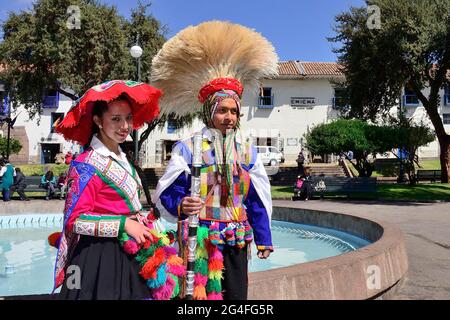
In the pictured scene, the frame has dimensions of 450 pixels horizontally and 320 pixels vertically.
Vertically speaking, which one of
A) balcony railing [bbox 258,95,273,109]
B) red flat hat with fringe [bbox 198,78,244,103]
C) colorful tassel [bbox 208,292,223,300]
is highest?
balcony railing [bbox 258,95,273,109]

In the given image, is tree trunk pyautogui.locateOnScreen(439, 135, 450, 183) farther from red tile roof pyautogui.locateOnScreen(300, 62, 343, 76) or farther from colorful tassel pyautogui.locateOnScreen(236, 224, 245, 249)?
colorful tassel pyautogui.locateOnScreen(236, 224, 245, 249)

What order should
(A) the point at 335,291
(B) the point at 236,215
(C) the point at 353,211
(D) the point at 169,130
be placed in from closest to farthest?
(B) the point at 236,215 → (A) the point at 335,291 → (C) the point at 353,211 → (D) the point at 169,130

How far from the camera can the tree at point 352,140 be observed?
77.6 feet

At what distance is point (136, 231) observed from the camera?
A: 242 centimetres

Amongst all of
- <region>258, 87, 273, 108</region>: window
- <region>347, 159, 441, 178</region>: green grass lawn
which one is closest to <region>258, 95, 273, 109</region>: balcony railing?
<region>258, 87, 273, 108</region>: window

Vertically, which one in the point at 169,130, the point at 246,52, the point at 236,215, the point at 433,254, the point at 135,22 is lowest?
the point at 433,254

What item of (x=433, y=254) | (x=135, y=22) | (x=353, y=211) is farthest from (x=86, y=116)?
(x=135, y=22)

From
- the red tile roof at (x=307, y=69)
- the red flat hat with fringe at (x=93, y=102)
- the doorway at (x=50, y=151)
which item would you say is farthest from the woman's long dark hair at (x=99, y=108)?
the doorway at (x=50, y=151)

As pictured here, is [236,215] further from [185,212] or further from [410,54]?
[410,54]

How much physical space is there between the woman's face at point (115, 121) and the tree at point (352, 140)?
872 inches

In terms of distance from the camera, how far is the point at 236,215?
283cm

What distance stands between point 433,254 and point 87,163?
6154 millimetres

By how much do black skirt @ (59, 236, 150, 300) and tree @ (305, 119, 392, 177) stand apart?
73.3ft

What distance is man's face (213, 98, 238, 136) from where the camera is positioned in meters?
2.90
